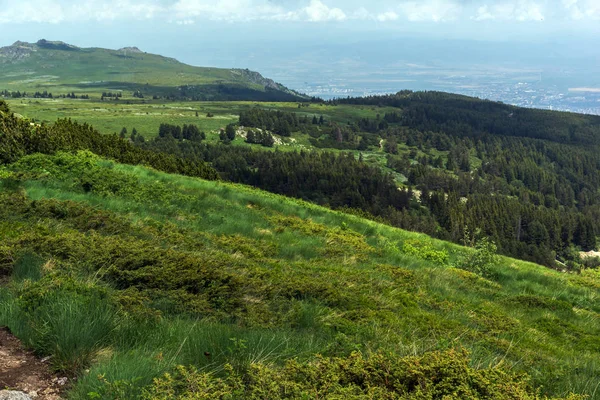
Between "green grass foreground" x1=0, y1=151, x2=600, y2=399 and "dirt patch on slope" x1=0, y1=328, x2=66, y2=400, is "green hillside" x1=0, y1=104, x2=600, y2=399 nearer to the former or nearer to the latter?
"green grass foreground" x1=0, y1=151, x2=600, y2=399

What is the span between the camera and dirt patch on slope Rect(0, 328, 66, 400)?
3.87 metres

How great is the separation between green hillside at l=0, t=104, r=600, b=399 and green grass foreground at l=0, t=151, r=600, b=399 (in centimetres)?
3

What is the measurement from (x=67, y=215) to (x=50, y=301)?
663 cm

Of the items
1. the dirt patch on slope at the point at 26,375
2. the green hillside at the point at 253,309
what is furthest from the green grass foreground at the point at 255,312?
the dirt patch on slope at the point at 26,375

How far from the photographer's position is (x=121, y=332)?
4.77 metres

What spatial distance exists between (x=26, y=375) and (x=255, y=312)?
3073 millimetres

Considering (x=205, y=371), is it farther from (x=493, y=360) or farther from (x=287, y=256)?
(x=287, y=256)

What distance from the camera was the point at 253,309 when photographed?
20.9 feet

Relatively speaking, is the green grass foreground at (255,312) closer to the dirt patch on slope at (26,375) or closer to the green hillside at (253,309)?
the green hillside at (253,309)

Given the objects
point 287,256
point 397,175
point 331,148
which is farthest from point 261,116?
point 287,256

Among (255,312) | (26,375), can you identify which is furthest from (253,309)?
(26,375)

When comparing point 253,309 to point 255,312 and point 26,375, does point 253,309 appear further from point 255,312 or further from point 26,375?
point 26,375

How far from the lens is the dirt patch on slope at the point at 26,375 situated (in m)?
3.87

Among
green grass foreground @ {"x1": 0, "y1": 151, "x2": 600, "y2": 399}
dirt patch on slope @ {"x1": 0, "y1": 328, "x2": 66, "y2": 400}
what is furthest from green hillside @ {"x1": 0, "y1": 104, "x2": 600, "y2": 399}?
dirt patch on slope @ {"x1": 0, "y1": 328, "x2": 66, "y2": 400}
